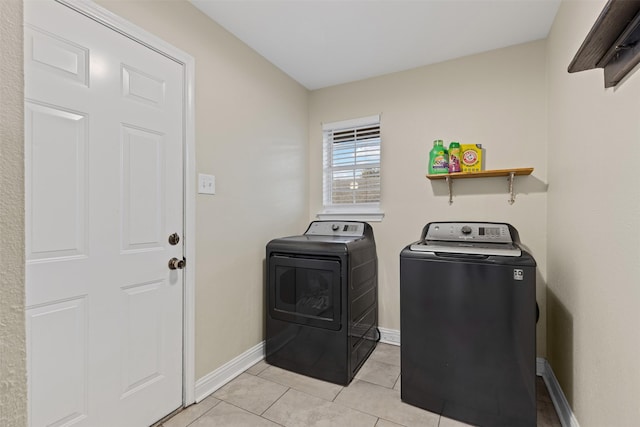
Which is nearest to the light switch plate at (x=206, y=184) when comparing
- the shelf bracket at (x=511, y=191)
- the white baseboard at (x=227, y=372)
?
the white baseboard at (x=227, y=372)

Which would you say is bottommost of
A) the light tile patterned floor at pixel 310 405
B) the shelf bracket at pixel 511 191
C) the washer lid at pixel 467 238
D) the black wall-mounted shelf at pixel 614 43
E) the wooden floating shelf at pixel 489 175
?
the light tile patterned floor at pixel 310 405

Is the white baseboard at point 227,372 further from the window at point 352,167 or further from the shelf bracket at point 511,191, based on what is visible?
the shelf bracket at point 511,191

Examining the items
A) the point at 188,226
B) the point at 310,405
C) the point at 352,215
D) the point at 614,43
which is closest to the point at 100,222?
the point at 188,226

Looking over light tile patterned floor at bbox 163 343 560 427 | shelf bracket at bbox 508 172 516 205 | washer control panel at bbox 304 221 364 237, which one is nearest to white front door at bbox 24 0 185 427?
light tile patterned floor at bbox 163 343 560 427

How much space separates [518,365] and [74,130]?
7.84 feet

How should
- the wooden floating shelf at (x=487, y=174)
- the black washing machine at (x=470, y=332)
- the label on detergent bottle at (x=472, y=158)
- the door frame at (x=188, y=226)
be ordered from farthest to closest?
the label on detergent bottle at (x=472, y=158)
the wooden floating shelf at (x=487, y=174)
the door frame at (x=188, y=226)
the black washing machine at (x=470, y=332)

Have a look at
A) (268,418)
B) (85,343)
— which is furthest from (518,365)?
(85,343)

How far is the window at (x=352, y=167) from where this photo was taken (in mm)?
2873

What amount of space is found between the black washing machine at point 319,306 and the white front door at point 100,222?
0.73 metres

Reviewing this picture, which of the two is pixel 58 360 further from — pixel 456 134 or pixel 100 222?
pixel 456 134

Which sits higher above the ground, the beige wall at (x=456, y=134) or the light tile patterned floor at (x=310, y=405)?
the beige wall at (x=456, y=134)

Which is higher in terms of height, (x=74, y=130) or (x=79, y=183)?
(x=74, y=130)

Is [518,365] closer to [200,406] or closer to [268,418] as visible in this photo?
[268,418]

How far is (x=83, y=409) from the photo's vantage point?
4.50 ft
